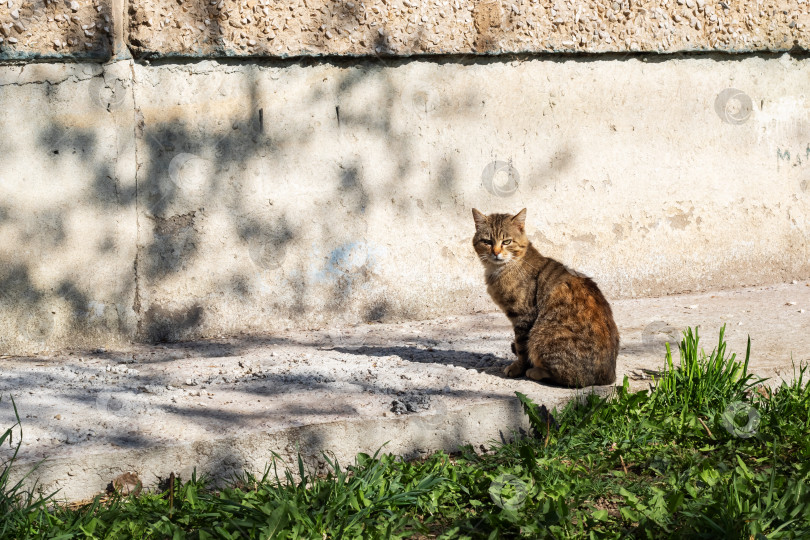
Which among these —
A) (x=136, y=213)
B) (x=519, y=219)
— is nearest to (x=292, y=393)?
(x=519, y=219)

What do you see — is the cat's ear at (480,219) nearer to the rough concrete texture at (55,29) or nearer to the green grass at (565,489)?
the green grass at (565,489)

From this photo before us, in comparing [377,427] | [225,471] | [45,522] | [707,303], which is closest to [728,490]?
[377,427]

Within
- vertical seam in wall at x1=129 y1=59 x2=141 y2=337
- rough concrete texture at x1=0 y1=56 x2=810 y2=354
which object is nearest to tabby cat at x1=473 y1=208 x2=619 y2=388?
rough concrete texture at x1=0 y1=56 x2=810 y2=354

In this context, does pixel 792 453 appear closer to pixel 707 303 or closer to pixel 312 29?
pixel 707 303

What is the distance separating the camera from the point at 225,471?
3148mm

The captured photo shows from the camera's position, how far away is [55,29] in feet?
14.8

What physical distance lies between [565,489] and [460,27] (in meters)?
3.32

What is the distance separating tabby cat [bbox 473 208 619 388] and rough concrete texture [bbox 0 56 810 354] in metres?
1.09

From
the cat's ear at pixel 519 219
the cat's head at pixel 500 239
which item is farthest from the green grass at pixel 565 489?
the cat's ear at pixel 519 219

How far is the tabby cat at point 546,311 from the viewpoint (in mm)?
3748

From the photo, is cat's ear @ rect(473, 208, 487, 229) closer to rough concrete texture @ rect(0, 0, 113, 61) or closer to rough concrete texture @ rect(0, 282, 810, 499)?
rough concrete texture @ rect(0, 282, 810, 499)

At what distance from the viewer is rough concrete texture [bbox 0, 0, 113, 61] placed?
444 cm

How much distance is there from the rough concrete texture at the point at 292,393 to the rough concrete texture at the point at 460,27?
1.77 m

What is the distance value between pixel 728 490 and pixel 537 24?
3504mm
